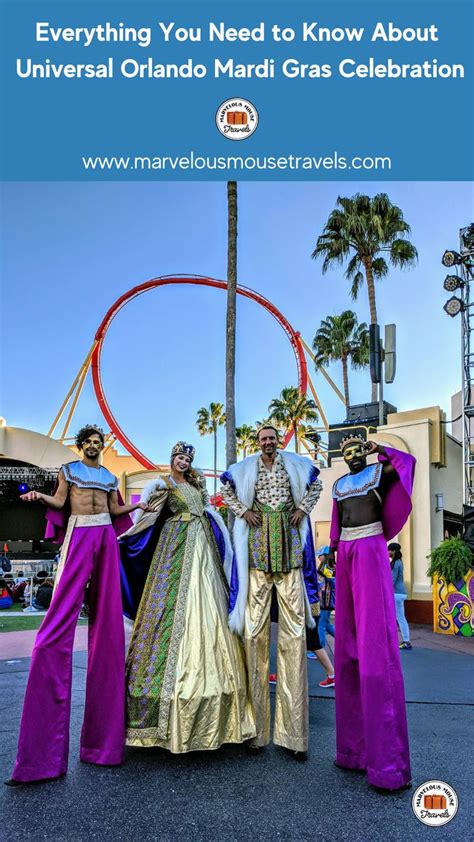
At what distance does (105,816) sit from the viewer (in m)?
2.86

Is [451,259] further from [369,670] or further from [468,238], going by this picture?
[369,670]

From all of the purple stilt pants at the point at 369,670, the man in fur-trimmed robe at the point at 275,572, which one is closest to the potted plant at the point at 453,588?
the man in fur-trimmed robe at the point at 275,572

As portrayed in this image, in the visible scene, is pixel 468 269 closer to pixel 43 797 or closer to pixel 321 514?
pixel 321 514

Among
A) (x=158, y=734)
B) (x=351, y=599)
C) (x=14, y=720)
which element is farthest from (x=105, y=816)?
(x=14, y=720)

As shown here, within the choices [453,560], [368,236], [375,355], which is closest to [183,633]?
[453,560]

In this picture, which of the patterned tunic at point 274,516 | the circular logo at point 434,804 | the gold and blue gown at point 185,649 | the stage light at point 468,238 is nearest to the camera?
the circular logo at point 434,804

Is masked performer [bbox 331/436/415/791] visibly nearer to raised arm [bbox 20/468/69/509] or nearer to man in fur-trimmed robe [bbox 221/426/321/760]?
man in fur-trimmed robe [bbox 221/426/321/760]

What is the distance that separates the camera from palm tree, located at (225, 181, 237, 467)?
991cm

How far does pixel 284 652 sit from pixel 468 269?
9.72 metres

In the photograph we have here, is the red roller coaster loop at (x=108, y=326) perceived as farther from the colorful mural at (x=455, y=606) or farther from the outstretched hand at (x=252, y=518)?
the outstretched hand at (x=252, y=518)

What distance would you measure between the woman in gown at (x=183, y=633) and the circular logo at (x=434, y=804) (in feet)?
3.86
